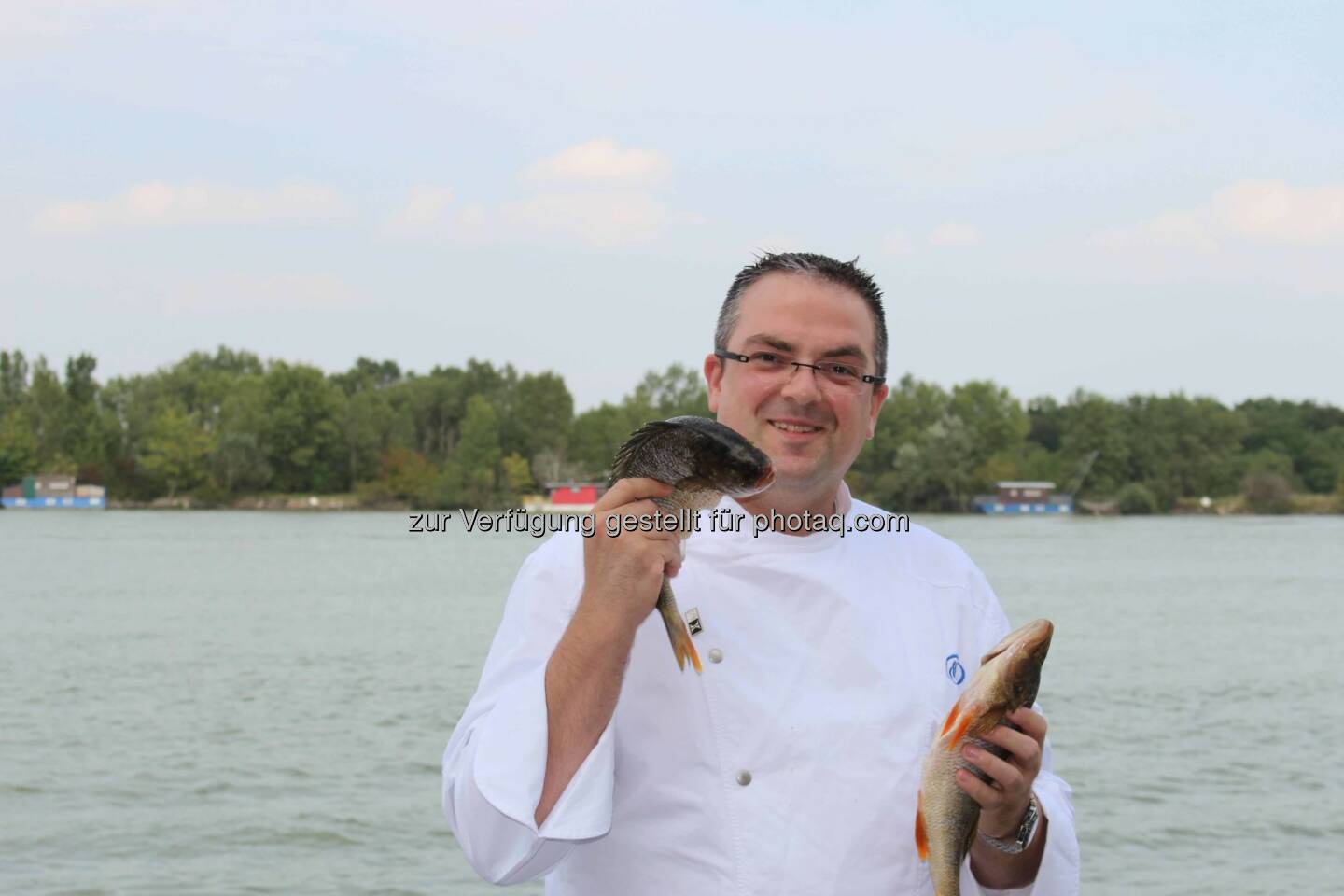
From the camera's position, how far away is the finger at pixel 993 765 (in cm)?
299

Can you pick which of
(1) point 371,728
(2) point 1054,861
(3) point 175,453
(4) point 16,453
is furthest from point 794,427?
(4) point 16,453

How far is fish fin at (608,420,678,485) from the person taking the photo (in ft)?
9.57

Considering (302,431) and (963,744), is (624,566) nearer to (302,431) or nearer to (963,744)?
(963,744)

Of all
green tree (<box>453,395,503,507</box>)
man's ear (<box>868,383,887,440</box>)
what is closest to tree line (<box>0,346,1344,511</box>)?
green tree (<box>453,395,503,507</box>)

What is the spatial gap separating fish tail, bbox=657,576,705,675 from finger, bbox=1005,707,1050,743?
0.73m

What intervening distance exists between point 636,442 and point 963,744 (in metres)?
1.03

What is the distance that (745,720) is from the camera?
3248 millimetres

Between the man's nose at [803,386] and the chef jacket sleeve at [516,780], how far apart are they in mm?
861

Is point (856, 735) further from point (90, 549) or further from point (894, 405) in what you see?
point (894, 405)

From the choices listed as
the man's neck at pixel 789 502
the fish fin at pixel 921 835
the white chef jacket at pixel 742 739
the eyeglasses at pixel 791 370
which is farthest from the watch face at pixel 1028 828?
the eyeglasses at pixel 791 370

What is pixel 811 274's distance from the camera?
3.51 metres

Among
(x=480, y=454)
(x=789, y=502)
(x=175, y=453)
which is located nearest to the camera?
(x=789, y=502)

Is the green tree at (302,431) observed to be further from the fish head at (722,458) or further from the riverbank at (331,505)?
the fish head at (722,458)

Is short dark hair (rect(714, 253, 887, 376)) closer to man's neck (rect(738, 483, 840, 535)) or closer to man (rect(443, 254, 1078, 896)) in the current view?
man (rect(443, 254, 1078, 896))
